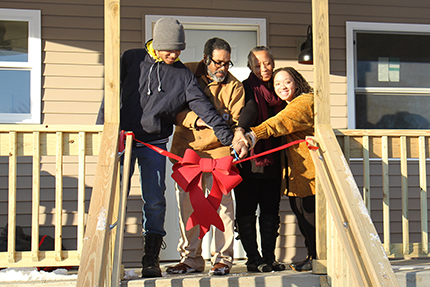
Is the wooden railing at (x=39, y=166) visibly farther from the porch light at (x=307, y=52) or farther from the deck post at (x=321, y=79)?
the porch light at (x=307, y=52)

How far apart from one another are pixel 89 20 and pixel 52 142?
1.85 m

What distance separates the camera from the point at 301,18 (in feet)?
15.2

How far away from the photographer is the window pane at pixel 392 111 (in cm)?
471

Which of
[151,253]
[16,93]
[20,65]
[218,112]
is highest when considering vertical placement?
[20,65]

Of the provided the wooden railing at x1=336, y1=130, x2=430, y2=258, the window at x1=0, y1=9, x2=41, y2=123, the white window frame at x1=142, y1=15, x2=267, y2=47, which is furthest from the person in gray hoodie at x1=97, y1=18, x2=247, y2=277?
the window at x1=0, y1=9, x2=41, y2=123

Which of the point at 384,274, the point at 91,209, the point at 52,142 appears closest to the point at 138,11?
the point at 52,142

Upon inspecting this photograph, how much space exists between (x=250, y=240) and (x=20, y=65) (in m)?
2.82

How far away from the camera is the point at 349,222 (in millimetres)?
2447

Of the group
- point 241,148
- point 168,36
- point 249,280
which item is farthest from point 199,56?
point 249,280

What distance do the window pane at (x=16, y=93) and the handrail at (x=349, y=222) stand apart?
113 inches

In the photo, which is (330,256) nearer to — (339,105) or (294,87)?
(294,87)

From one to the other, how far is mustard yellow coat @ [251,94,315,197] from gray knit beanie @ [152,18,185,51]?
0.77 meters

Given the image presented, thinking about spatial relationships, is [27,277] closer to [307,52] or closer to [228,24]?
[228,24]

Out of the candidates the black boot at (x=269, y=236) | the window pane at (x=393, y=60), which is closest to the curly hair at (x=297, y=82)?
the black boot at (x=269, y=236)
